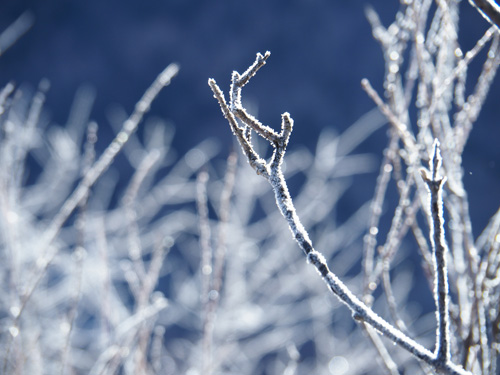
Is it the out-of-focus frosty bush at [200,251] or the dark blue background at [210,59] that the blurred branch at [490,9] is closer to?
the out-of-focus frosty bush at [200,251]

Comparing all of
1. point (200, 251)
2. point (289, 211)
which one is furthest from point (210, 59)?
point (289, 211)

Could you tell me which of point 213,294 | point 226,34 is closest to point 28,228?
point 226,34

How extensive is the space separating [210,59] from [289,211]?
388 cm

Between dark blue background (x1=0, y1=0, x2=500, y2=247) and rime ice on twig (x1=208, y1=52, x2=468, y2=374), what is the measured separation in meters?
3.47

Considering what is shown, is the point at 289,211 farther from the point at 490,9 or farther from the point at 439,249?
the point at 490,9

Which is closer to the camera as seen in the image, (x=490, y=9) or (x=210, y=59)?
(x=490, y=9)

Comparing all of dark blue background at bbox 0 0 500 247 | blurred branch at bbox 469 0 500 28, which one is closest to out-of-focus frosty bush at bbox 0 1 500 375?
dark blue background at bbox 0 0 500 247

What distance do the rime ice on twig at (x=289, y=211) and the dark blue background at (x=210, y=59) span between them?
347 cm

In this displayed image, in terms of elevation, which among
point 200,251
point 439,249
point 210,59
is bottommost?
point 439,249

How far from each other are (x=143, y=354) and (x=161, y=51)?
3635 millimetres

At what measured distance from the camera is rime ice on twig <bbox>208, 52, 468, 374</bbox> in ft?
1.36

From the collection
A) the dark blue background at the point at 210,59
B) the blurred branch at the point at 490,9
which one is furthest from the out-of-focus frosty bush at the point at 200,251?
the blurred branch at the point at 490,9

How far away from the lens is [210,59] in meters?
4.11

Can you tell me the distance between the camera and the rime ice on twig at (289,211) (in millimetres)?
416
